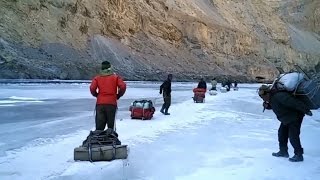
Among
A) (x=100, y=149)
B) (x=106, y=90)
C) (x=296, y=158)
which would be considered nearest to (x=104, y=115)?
(x=106, y=90)

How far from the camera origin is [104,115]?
7867mm

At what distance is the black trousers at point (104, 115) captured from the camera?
25.5 ft

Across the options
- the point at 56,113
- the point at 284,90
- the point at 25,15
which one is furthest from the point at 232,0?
the point at 284,90

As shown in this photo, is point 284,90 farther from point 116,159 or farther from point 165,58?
point 165,58

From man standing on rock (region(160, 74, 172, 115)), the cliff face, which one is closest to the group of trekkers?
man standing on rock (region(160, 74, 172, 115))

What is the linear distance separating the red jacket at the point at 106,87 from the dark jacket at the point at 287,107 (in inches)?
105

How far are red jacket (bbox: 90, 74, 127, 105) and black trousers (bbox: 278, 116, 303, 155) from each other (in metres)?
2.97

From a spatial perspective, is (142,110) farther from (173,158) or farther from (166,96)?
(173,158)

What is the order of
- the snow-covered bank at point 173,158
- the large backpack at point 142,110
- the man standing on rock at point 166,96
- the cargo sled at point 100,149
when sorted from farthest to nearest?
the man standing on rock at point 166,96 < the large backpack at point 142,110 < the cargo sled at point 100,149 < the snow-covered bank at point 173,158

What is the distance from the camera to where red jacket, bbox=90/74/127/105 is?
305 inches

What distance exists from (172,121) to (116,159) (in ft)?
21.1

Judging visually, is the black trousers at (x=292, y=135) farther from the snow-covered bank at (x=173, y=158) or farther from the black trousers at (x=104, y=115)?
the black trousers at (x=104, y=115)

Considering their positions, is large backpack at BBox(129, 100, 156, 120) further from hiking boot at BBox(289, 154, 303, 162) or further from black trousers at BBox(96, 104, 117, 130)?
hiking boot at BBox(289, 154, 303, 162)

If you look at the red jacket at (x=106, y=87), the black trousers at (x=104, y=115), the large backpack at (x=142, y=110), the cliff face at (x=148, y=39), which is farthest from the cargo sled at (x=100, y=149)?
the cliff face at (x=148, y=39)
